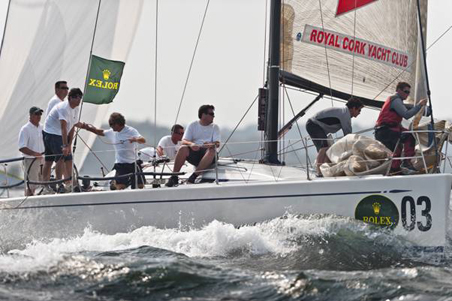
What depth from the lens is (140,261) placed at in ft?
18.2

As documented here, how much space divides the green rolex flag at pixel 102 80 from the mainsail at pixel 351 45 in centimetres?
199

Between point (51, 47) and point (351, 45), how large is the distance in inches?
145

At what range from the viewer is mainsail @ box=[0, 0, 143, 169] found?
360 inches

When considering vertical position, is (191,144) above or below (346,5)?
below

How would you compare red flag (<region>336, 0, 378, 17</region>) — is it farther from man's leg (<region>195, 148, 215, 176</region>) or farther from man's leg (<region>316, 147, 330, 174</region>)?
man's leg (<region>195, 148, 215, 176</region>)

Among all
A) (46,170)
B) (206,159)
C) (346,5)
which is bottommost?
(46,170)

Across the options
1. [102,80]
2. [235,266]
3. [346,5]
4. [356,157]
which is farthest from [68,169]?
[346,5]

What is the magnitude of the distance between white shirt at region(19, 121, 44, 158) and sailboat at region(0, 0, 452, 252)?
0.72 metres

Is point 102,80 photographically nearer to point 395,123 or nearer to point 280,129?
point 280,129

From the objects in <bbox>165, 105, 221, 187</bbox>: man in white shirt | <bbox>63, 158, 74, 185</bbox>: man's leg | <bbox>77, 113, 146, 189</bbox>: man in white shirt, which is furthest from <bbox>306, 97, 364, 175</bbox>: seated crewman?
<bbox>63, 158, 74, 185</bbox>: man's leg

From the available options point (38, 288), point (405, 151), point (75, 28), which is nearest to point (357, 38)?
point (405, 151)

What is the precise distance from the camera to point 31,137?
845 cm

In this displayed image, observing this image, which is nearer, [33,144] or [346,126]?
[346,126]

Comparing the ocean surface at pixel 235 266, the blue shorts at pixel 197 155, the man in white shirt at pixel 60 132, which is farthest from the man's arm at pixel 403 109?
the man in white shirt at pixel 60 132
